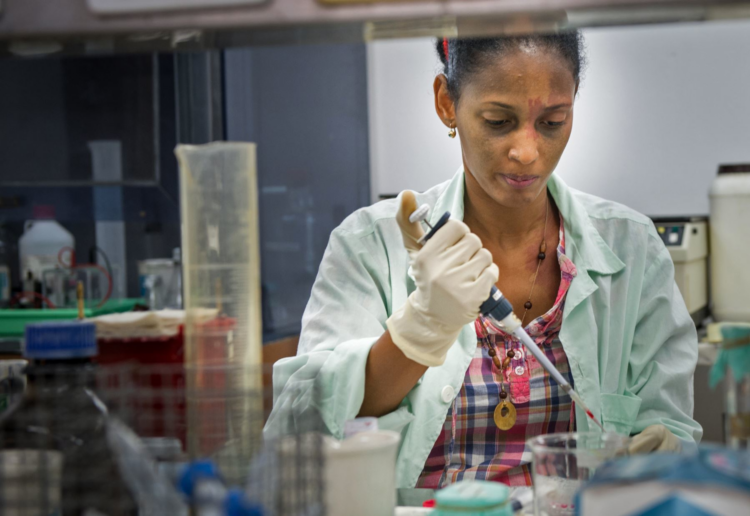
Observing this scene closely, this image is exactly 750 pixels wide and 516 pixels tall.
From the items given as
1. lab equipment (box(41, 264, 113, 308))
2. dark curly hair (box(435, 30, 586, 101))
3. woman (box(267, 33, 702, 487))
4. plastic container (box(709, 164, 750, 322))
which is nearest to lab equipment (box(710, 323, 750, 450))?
woman (box(267, 33, 702, 487))

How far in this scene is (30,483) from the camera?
71 centimetres

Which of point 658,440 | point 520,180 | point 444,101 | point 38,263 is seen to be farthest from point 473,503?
point 38,263

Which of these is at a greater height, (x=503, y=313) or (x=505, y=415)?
(x=503, y=313)

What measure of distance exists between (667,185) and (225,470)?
9.28 ft

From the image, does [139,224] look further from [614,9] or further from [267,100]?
[614,9]

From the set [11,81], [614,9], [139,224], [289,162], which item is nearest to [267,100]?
[289,162]

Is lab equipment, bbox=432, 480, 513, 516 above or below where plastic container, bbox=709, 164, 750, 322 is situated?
below

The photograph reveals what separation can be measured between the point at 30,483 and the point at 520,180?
3.76 ft

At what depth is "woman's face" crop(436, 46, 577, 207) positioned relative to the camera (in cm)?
152

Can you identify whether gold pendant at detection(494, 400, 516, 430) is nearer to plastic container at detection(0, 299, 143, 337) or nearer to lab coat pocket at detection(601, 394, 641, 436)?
lab coat pocket at detection(601, 394, 641, 436)

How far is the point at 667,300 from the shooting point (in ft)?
5.42

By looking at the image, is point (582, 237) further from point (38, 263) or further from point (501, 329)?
point (38, 263)

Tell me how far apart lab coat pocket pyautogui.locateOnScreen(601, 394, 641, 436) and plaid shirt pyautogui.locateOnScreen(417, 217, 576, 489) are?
0.07 meters

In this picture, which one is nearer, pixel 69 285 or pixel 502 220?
pixel 502 220
